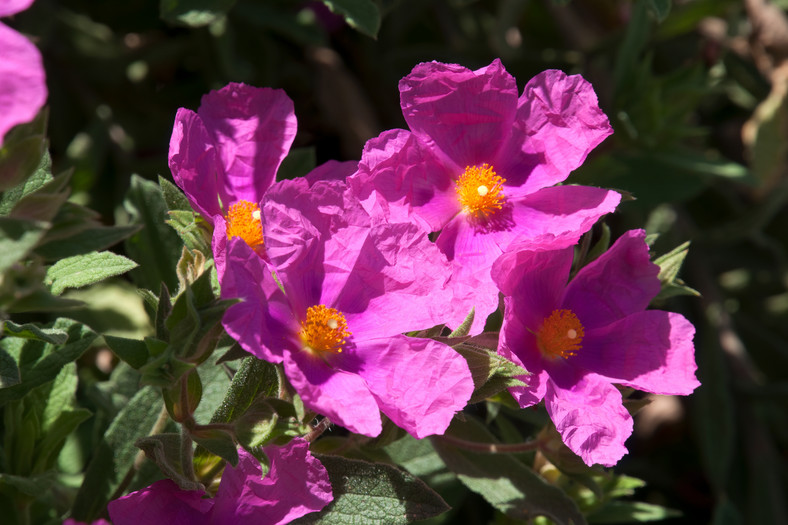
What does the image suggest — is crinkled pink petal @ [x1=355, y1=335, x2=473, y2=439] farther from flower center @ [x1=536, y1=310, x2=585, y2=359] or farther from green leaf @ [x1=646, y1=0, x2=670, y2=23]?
green leaf @ [x1=646, y1=0, x2=670, y2=23]

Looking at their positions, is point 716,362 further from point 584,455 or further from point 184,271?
point 184,271

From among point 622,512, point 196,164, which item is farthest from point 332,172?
point 622,512

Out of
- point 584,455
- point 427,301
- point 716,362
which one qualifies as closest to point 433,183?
point 427,301

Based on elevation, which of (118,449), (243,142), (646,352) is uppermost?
(243,142)

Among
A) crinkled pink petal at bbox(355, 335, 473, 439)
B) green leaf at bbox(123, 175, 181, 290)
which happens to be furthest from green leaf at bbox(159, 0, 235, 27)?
crinkled pink petal at bbox(355, 335, 473, 439)

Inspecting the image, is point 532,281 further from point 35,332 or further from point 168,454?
point 35,332

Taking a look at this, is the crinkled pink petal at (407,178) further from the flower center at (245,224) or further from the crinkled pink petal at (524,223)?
the flower center at (245,224)
